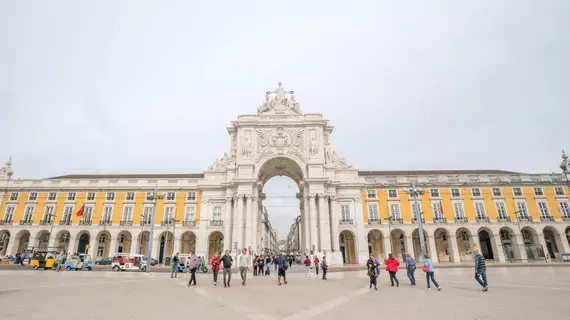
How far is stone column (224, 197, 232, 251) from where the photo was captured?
4109 centimetres

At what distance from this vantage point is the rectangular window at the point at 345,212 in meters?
43.4

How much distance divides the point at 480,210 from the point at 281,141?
30693 mm

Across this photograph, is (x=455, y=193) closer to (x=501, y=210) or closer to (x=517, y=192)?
(x=501, y=210)

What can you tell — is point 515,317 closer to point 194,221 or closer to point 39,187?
point 194,221

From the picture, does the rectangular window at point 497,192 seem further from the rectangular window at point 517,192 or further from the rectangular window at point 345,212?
the rectangular window at point 345,212

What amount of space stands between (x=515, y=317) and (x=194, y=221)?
4238 centimetres

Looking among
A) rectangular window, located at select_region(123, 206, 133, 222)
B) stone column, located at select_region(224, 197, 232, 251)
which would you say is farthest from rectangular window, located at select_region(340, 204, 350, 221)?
rectangular window, located at select_region(123, 206, 133, 222)

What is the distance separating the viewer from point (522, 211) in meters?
43.4

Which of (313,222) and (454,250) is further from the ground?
(313,222)

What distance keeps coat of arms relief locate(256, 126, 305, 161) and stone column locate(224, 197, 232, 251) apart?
773cm

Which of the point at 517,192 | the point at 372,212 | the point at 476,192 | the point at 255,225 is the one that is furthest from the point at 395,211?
the point at 255,225

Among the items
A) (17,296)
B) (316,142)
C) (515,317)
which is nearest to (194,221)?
(316,142)

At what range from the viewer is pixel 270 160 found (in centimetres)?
4419

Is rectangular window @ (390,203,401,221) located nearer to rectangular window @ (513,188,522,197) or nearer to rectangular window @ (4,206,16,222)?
rectangular window @ (513,188,522,197)
